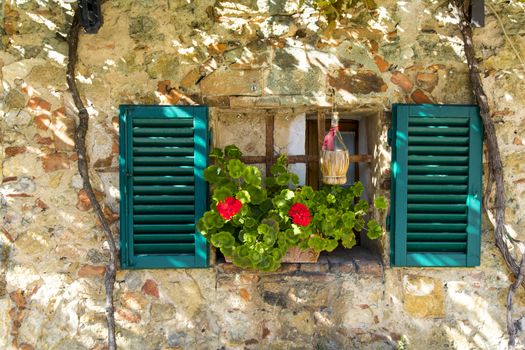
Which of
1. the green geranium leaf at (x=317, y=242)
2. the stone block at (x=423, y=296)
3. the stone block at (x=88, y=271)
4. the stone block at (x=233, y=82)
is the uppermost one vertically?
the stone block at (x=233, y=82)

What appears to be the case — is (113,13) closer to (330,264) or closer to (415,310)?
(330,264)

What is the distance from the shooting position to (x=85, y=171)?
286 centimetres

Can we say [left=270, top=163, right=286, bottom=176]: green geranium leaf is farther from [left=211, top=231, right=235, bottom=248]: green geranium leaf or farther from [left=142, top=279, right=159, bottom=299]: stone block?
[left=142, top=279, right=159, bottom=299]: stone block

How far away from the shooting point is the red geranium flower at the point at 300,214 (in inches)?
104

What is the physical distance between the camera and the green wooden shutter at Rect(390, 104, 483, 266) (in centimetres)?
283

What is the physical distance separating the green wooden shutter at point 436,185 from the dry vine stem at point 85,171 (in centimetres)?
180

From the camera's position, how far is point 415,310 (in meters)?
2.93

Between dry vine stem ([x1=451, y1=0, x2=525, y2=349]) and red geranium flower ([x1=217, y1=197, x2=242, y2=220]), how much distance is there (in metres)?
1.61

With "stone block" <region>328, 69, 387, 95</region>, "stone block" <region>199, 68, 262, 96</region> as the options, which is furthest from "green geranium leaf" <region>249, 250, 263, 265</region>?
"stone block" <region>328, 69, 387, 95</region>

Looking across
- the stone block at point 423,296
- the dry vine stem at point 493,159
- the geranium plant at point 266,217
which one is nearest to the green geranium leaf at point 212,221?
the geranium plant at point 266,217

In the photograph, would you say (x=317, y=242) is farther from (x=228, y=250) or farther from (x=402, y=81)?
(x=402, y=81)

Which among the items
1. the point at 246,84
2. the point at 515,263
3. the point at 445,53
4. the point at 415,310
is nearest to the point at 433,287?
the point at 415,310

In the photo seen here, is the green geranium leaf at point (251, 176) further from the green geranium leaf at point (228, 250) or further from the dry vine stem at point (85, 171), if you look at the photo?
the dry vine stem at point (85, 171)

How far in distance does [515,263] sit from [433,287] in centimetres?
53
